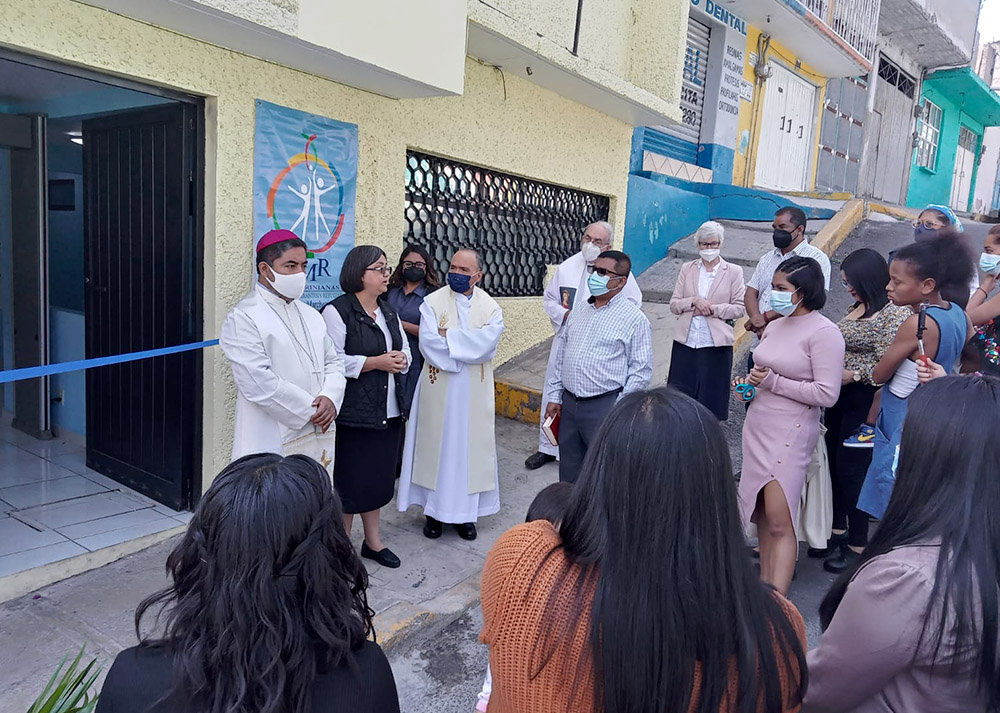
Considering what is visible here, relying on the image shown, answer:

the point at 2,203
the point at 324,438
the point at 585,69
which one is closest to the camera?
the point at 324,438

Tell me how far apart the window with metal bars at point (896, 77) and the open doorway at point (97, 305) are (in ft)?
53.9

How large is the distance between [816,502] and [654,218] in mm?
5986

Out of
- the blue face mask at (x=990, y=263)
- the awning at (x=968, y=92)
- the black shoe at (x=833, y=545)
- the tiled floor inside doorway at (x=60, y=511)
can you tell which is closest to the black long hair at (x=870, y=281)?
the blue face mask at (x=990, y=263)

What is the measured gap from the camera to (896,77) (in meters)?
17.1

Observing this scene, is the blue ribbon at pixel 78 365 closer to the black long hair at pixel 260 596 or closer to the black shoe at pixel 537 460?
the black long hair at pixel 260 596

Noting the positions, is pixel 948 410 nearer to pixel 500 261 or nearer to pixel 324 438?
pixel 324 438

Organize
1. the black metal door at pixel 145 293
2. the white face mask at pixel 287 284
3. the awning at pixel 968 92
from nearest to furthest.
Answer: the white face mask at pixel 287 284 < the black metal door at pixel 145 293 < the awning at pixel 968 92

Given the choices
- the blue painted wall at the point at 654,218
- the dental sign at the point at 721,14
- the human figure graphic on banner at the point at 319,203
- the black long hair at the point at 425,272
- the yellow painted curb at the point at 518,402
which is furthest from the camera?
the dental sign at the point at 721,14

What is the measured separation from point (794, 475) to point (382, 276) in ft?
7.32

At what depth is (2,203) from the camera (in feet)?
18.3

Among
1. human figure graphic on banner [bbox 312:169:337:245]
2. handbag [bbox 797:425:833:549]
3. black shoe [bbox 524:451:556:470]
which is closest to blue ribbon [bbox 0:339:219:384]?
human figure graphic on banner [bbox 312:169:337:245]

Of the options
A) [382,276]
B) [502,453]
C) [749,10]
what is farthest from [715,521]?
[749,10]

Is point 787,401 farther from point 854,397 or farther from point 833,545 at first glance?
point 833,545

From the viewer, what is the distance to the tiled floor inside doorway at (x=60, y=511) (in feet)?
12.2
